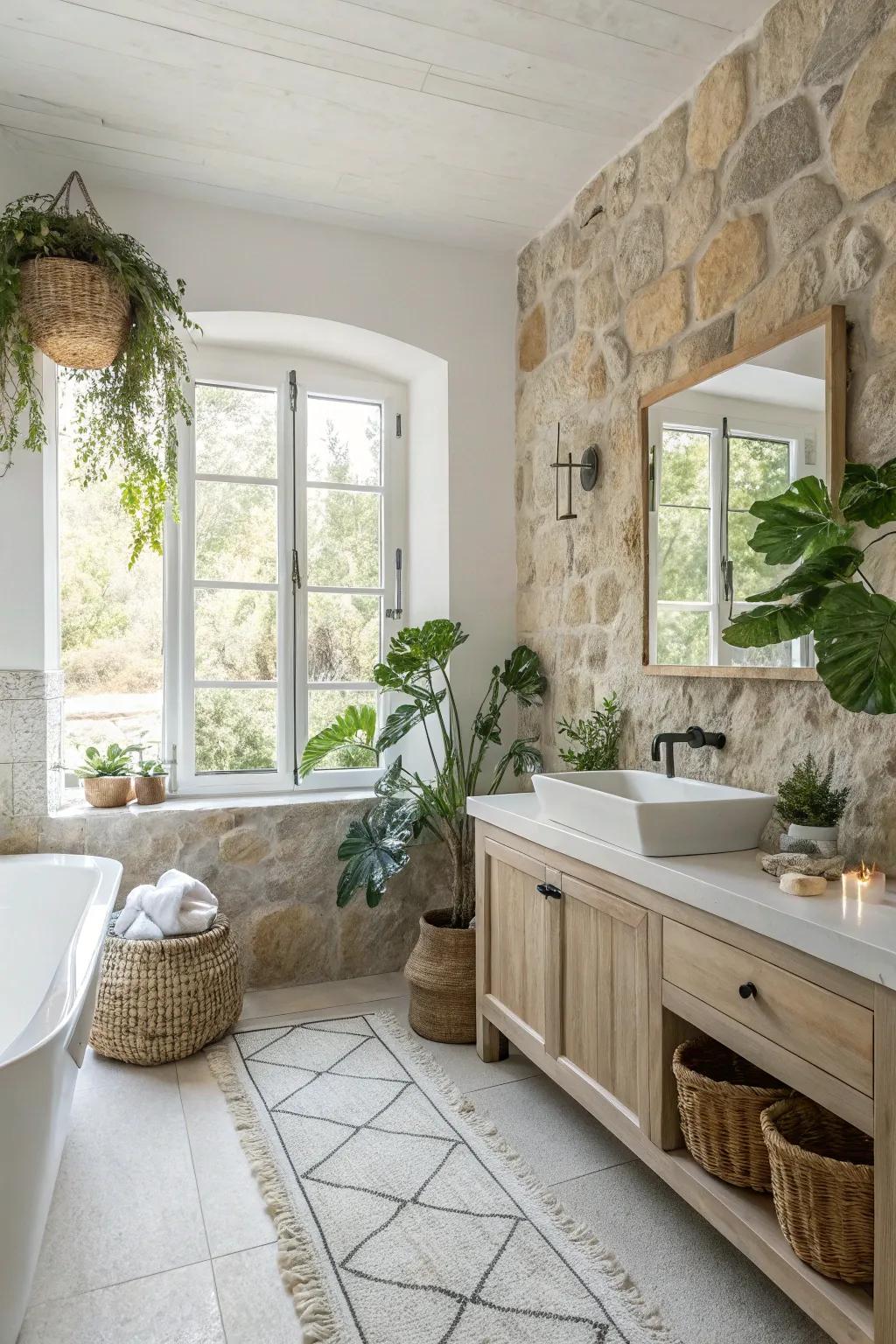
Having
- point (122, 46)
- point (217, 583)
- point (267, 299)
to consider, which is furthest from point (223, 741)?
point (122, 46)

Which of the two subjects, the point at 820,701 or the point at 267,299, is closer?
the point at 820,701

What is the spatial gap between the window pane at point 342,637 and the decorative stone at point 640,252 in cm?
161

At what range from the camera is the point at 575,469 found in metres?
3.07

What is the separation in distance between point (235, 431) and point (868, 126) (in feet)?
7.90

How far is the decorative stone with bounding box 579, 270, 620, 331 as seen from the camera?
2840 millimetres

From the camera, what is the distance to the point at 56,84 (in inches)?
95.8

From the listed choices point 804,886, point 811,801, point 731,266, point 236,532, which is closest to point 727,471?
point 731,266

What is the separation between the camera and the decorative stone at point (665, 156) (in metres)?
2.48

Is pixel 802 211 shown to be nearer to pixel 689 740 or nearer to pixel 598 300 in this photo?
pixel 598 300

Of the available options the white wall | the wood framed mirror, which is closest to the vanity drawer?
the wood framed mirror

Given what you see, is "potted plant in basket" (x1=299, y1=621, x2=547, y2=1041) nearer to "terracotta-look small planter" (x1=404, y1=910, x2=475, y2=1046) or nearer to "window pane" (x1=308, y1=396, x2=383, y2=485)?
"terracotta-look small planter" (x1=404, y1=910, x2=475, y2=1046)

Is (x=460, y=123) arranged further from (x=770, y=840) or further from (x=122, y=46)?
(x=770, y=840)

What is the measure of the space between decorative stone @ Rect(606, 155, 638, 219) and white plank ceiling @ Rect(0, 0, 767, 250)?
2.5 inches

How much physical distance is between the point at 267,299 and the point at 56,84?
0.90m
